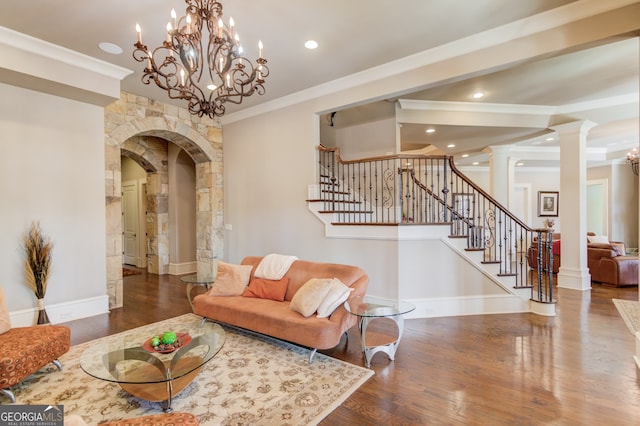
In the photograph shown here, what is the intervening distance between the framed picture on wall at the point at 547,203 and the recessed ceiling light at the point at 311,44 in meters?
10.1

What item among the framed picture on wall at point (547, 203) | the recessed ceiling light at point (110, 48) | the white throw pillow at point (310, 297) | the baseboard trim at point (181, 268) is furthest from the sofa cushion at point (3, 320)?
the framed picture on wall at point (547, 203)

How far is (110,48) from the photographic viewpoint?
11.8 feet

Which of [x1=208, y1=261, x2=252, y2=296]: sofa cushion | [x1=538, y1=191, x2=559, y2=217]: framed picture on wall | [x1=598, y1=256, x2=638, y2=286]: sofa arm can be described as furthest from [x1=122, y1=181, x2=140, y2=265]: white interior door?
[x1=538, y1=191, x2=559, y2=217]: framed picture on wall

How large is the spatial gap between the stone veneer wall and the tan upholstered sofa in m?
2.25

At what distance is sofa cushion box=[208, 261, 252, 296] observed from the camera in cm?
371

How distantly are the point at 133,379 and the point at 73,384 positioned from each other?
100 centimetres

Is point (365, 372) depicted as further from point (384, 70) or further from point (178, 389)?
point (384, 70)

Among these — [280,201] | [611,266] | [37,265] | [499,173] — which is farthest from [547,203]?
[37,265]

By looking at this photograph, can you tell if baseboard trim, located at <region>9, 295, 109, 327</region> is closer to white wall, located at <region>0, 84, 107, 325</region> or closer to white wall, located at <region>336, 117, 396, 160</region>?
white wall, located at <region>0, 84, 107, 325</region>

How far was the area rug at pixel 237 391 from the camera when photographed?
7.02ft

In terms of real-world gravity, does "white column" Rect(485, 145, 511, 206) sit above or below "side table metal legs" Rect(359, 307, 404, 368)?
above

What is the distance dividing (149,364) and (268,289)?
1.59m

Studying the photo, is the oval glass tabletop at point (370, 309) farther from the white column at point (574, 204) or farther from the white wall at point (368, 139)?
the white column at point (574, 204)

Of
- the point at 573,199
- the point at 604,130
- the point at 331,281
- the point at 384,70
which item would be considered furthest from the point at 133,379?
the point at 604,130
